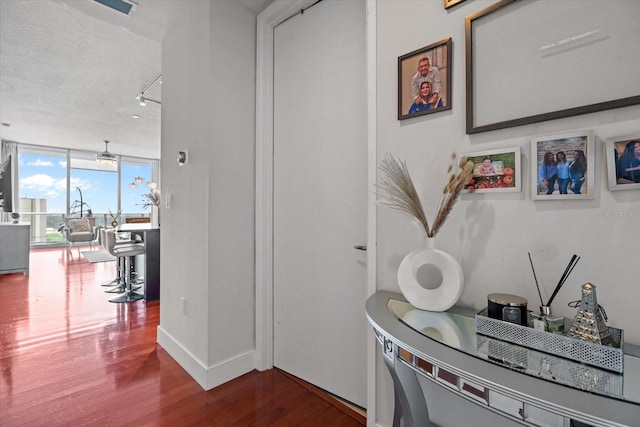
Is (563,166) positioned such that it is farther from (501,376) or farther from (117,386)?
(117,386)

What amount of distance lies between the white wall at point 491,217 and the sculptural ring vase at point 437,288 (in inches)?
5.2

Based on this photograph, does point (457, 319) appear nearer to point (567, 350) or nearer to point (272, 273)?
point (567, 350)

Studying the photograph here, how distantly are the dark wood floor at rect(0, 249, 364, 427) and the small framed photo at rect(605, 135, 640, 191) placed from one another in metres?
1.54

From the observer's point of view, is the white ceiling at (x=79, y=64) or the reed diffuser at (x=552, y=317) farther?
the white ceiling at (x=79, y=64)

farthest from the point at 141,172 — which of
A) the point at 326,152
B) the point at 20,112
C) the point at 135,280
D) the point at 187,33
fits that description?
the point at 326,152

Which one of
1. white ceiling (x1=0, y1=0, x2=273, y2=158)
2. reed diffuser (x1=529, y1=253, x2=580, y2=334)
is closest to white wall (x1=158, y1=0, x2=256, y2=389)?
white ceiling (x1=0, y1=0, x2=273, y2=158)

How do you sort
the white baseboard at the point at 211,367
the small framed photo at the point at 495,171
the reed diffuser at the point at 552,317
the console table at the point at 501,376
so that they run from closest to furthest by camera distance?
1. the console table at the point at 501,376
2. the reed diffuser at the point at 552,317
3. the small framed photo at the point at 495,171
4. the white baseboard at the point at 211,367

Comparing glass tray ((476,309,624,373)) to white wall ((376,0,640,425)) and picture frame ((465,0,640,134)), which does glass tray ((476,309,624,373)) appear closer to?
white wall ((376,0,640,425))

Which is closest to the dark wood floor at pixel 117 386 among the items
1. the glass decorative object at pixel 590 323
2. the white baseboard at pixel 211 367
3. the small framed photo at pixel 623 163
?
the white baseboard at pixel 211 367

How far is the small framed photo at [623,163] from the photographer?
799 mm

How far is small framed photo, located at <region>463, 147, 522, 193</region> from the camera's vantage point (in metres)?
1.00

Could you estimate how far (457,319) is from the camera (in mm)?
988

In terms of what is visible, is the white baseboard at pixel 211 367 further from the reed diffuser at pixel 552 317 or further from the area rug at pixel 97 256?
the area rug at pixel 97 256

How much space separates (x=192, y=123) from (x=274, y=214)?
0.85 m
